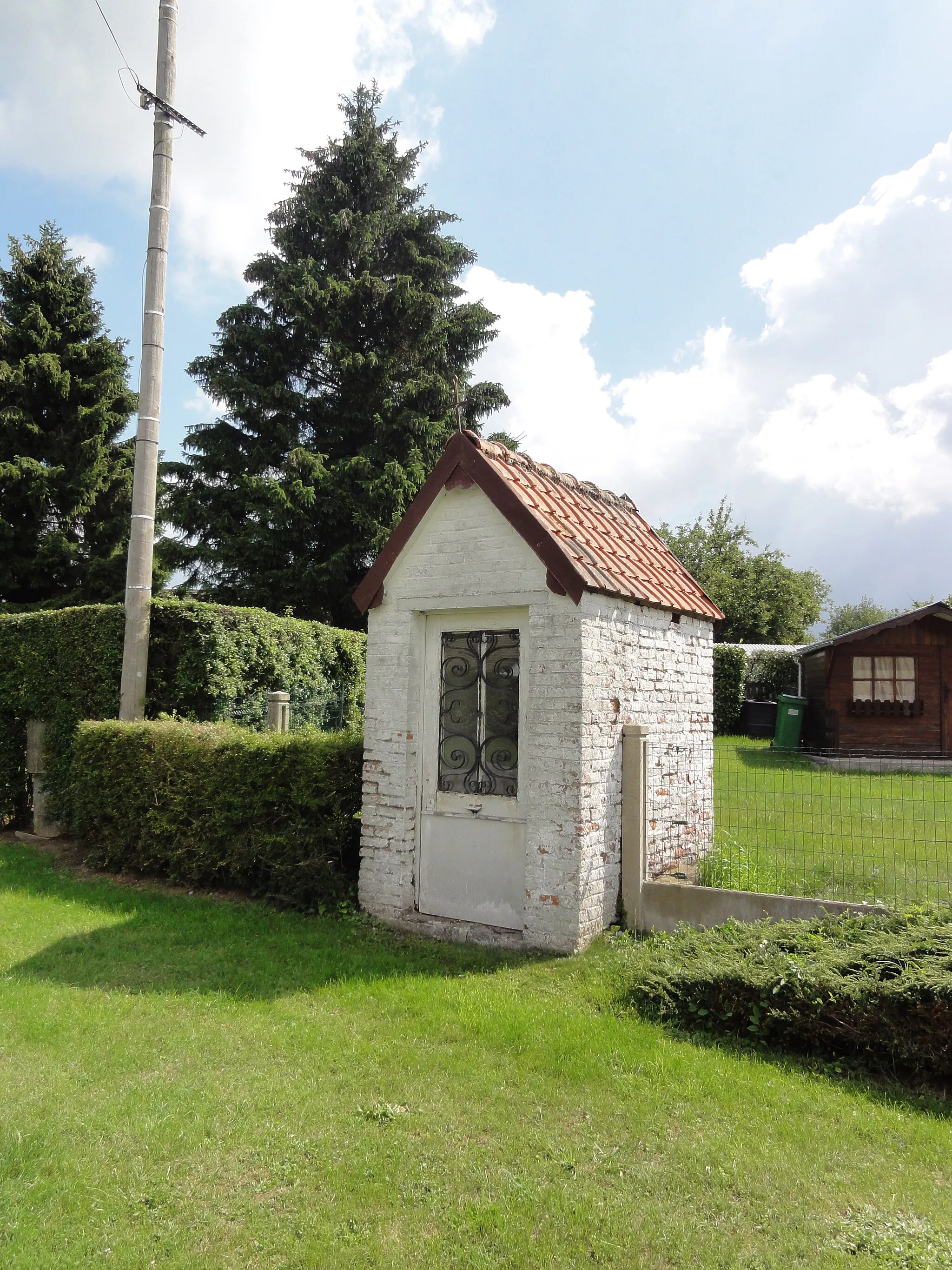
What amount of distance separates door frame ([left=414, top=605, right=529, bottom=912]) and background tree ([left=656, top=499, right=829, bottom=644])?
33.8 metres

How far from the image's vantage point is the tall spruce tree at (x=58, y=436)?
2042 centimetres

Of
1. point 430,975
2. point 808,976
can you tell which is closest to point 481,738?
point 430,975

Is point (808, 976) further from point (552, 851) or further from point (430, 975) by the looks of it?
point (430, 975)

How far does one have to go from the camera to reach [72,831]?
1033 cm

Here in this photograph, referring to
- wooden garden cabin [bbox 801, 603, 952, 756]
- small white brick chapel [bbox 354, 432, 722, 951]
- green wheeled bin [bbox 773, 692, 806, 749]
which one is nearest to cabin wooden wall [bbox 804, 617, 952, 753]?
wooden garden cabin [bbox 801, 603, 952, 756]

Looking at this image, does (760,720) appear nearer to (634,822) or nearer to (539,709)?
(634,822)

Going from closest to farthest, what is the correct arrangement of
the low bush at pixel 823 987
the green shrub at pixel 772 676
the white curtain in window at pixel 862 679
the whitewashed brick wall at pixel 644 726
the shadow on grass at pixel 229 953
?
the low bush at pixel 823 987
the shadow on grass at pixel 229 953
the whitewashed brick wall at pixel 644 726
the white curtain in window at pixel 862 679
the green shrub at pixel 772 676

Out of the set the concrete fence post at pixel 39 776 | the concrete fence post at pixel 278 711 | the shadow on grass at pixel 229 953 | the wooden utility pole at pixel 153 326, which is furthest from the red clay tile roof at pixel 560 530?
the concrete fence post at pixel 39 776

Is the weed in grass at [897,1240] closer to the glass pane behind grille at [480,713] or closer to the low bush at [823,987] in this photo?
the low bush at [823,987]

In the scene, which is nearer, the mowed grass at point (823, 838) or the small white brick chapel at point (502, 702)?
the small white brick chapel at point (502, 702)

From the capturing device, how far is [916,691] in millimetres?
18875

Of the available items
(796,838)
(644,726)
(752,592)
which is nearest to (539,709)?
(644,726)

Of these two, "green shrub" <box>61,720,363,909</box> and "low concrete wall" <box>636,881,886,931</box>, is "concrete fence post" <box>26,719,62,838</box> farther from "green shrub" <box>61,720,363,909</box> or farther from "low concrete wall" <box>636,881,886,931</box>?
"low concrete wall" <box>636,881,886,931</box>

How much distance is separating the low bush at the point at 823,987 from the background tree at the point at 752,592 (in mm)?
34773
